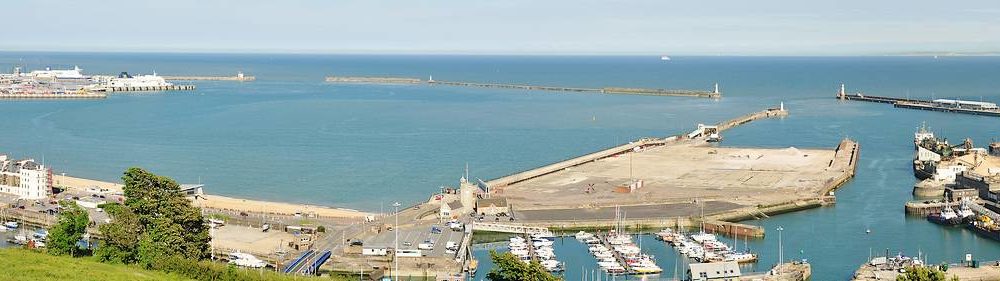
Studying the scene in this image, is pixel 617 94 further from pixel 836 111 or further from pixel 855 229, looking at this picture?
pixel 855 229

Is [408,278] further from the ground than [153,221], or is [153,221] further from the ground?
[153,221]

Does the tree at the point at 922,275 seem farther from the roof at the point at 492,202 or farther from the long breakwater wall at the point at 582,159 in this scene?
the long breakwater wall at the point at 582,159

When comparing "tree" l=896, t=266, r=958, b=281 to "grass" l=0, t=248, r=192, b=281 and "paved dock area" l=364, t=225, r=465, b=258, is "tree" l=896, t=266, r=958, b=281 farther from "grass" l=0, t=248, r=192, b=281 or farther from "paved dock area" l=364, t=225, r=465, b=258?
"grass" l=0, t=248, r=192, b=281

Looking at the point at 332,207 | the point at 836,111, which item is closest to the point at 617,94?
the point at 836,111

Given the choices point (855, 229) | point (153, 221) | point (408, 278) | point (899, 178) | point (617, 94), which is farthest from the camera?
point (617, 94)

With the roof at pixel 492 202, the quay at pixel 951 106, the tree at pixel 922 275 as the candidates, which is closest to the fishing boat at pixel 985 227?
the tree at pixel 922 275
